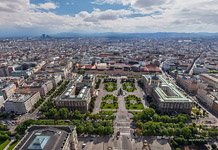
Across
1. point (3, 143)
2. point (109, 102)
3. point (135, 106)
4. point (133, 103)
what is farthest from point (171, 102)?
point (3, 143)

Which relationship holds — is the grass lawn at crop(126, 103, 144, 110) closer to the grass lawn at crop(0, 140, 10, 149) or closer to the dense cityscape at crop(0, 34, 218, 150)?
the dense cityscape at crop(0, 34, 218, 150)

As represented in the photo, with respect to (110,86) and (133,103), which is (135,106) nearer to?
(133,103)

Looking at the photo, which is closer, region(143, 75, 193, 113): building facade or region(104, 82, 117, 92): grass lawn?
region(143, 75, 193, 113): building facade

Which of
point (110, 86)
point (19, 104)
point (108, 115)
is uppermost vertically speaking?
point (19, 104)

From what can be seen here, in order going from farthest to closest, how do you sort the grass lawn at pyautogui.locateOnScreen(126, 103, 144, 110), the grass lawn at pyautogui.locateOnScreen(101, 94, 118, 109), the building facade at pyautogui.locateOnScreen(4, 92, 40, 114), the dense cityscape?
the grass lawn at pyautogui.locateOnScreen(101, 94, 118, 109)
the grass lawn at pyautogui.locateOnScreen(126, 103, 144, 110)
the building facade at pyautogui.locateOnScreen(4, 92, 40, 114)
the dense cityscape

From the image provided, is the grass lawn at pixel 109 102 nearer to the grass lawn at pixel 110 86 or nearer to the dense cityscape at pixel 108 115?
the dense cityscape at pixel 108 115

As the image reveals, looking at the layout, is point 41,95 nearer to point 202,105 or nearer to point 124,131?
point 124,131

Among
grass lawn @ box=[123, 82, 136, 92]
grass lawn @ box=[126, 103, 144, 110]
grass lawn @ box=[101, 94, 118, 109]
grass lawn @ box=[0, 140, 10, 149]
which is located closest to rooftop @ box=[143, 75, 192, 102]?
grass lawn @ box=[126, 103, 144, 110]
